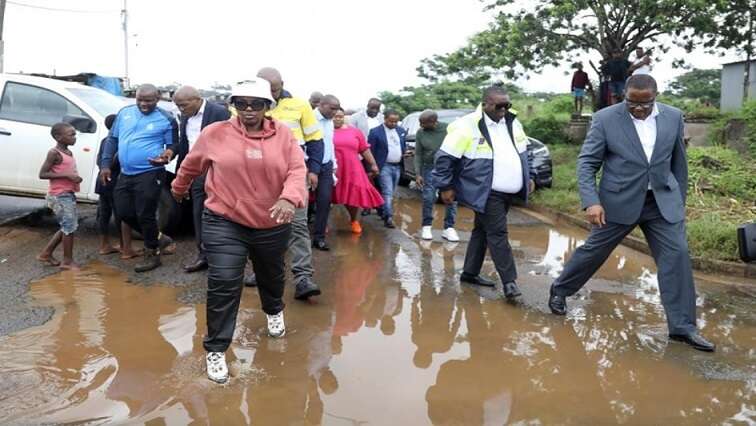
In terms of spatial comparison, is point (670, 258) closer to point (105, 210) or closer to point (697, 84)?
point (105, 210)

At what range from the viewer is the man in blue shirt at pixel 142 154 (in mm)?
6230

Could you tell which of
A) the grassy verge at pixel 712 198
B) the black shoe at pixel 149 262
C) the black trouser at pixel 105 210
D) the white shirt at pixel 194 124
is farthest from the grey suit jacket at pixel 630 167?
the black trouser at pixel 105 210

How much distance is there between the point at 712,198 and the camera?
9297 mm

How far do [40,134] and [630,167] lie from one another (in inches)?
246

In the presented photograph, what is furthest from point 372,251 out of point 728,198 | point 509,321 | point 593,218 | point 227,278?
point 728,198

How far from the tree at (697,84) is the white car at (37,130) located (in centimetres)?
2421

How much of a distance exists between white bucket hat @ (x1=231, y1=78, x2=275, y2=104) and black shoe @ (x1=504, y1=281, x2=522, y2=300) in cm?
284

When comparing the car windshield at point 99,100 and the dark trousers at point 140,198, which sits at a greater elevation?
the car windshield at point 99,100

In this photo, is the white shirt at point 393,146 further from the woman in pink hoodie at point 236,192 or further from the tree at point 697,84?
the tree at point 697,84

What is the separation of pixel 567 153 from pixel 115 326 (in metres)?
11.6

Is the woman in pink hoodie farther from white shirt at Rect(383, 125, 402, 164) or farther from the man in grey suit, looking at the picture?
white shirt at Rect(383, 125, 402, 164)

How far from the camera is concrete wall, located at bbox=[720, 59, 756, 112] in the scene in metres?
15.2

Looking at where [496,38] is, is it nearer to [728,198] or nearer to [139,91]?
[728,198]

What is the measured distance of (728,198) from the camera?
30.4 ft
